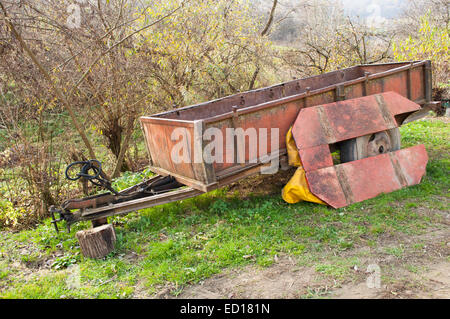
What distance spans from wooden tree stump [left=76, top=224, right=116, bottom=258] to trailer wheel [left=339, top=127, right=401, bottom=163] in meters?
3.78

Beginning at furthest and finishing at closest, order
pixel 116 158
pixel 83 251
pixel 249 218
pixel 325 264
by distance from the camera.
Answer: pixel 116 158
pixel 249 218
pixel 83 251
pixel 325 264

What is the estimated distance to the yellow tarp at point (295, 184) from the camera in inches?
201

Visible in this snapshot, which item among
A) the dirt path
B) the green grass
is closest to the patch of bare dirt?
the dirt path

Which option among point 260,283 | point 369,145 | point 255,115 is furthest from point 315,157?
point 260,283

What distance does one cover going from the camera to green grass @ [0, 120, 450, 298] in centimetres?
384

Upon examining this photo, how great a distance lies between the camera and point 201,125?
176 inches

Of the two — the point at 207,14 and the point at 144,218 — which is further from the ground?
the point at 207,14

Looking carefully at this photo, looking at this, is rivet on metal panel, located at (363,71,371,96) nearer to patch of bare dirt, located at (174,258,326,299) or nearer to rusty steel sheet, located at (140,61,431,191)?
rusty steel sheet, located at (140,61,431,191)

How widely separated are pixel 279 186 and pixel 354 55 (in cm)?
726

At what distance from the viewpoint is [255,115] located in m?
5.01

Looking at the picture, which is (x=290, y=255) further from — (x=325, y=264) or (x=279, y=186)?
(x=279, y=186)

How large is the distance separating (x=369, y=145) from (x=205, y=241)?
316 cm
